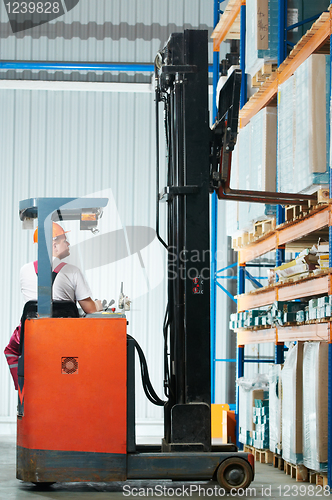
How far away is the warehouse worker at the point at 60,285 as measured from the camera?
4.22 m

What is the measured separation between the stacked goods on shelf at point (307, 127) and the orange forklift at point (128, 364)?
102 cm

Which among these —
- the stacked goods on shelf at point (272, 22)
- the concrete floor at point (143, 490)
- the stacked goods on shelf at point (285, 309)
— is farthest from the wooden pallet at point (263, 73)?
the concrete floor at point (143, 490)

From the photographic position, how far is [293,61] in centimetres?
564

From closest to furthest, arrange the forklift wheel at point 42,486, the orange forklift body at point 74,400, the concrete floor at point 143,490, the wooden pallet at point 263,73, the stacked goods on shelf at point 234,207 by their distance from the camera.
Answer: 1. the orange forklift body at point 74,400
2. the concrete floor at point 143,490
3. the forklift wheel at point 42,486
4. the wooden pallet at point 263,73
5. the stacked goods on shelf at point 234,207

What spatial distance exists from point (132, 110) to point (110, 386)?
835cm

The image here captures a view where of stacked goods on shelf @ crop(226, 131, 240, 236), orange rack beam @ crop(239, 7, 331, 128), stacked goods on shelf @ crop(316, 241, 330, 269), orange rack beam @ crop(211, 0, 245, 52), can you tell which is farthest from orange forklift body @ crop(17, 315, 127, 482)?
orange rack beam @ crop(211, 0, 245, 52)

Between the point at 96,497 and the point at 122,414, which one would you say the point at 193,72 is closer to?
the point at 122,414

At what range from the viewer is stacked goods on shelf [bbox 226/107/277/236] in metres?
6.05

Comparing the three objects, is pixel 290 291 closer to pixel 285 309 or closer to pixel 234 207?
pixel 285 309

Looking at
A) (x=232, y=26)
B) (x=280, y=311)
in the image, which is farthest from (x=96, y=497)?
(x=232, y=26)

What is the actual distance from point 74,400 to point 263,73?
4159 millimetres

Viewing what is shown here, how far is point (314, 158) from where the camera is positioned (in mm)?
4777

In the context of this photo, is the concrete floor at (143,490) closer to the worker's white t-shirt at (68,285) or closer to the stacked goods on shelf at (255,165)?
the worker's white t-shirt at (68,285)

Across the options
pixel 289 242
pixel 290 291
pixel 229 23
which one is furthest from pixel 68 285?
pixel 229 23
